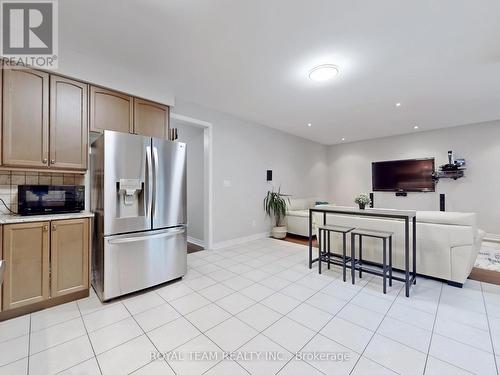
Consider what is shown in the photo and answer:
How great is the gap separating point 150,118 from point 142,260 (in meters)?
1.85

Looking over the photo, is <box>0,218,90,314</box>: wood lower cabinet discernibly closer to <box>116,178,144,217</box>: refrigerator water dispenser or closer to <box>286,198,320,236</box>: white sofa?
<box>116,178,144,217</box>: refrigerator water dispenser

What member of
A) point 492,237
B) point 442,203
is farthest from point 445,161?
point 492,237

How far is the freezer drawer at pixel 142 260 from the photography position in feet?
7.39

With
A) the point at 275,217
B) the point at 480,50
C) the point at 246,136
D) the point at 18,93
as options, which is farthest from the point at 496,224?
the point at 18,93

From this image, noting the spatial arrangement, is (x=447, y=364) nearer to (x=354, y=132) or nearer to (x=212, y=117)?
(x=212, y=117)

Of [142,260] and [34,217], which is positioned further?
[142,260]

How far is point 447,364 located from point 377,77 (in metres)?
3.12

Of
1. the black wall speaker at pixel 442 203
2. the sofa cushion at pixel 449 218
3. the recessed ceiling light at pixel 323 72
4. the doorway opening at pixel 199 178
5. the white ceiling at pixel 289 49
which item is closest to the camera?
the white ceiling at pixel 289 49

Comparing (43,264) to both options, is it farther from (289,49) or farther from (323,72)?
(323,72)

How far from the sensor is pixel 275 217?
17.7 ft

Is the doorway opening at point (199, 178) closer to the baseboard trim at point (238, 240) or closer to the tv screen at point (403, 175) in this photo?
the baseboard trim at point (238, 240)

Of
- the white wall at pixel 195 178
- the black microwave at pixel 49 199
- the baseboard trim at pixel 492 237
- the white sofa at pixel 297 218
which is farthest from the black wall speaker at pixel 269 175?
the baseboard trim at pixel 492 237

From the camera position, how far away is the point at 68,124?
2410mm

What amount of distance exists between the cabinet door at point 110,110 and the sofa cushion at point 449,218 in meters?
3.82
